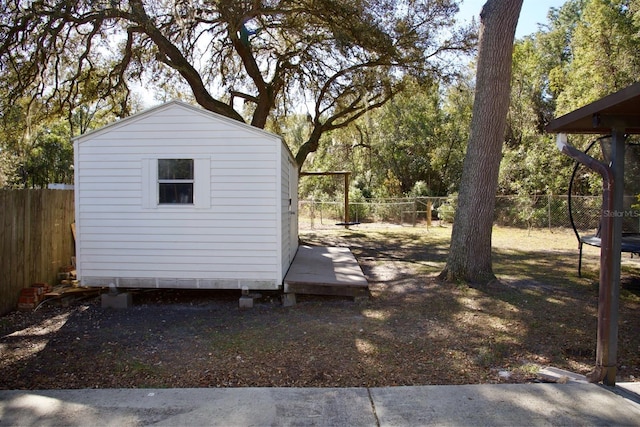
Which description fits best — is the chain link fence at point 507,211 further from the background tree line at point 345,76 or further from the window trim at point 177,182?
the window trim at point 177,182

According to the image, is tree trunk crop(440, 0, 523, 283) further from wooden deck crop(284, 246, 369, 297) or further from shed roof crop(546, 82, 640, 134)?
shed roof crop(546, 82, 640, 134)

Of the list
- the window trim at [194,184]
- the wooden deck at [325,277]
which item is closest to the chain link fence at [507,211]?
the wooden deck at [325,277]

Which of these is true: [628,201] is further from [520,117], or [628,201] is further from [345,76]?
[520,117]

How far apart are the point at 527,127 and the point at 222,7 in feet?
54.4

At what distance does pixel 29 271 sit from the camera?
6.29 m

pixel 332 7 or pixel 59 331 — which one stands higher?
pixel 332 7

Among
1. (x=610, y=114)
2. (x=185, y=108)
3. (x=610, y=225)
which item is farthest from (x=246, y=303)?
(x=610, y=114)

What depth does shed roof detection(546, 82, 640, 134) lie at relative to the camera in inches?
107

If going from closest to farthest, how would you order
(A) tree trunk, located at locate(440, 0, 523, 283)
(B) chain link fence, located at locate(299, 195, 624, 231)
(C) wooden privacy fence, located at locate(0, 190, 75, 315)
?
(C) wooden privacy fence, located at locate(0, 190, 75, 315) → (A) tree trunk, located at locate(440, 0, 523, 283) → (B) chain link fence, located at locate(299, 195, 624, 231)

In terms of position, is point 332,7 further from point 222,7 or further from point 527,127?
→ point 527,127

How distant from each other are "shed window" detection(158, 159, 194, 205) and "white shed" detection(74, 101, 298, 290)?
0.6 inches

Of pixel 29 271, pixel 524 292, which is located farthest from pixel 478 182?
pixel 29 271

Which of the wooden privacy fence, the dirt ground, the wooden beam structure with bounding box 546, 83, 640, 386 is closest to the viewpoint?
the wooden beam structure with bounding box 546, 83, 640, 386

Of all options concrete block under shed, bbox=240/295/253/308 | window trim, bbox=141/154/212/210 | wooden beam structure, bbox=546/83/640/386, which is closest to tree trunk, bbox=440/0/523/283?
concrete block under shed, bbox=240/295/253/308
